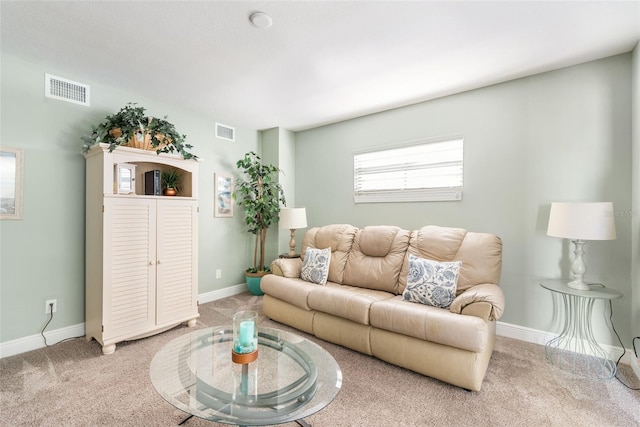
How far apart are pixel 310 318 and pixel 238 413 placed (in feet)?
5.09

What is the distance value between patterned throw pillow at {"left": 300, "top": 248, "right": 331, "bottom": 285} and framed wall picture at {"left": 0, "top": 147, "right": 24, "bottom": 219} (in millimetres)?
2559

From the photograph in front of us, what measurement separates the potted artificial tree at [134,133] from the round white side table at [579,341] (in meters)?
3.60

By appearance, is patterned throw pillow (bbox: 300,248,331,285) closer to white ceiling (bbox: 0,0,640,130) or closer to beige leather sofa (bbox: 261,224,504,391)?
beige leather sofa (bbox: 261,224,504,391)

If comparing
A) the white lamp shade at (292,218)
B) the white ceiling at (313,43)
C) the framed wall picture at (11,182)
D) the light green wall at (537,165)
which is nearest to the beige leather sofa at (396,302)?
the white lamp shade at (292,218)

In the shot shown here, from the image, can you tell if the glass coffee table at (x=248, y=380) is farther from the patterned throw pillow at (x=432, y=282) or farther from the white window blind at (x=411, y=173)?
the white window blind at (x=411, y=173)

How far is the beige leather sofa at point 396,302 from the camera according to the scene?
1.95 meters

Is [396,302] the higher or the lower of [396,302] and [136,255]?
the lower

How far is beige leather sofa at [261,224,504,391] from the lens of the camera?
6.40 ft

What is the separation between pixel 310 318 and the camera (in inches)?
109

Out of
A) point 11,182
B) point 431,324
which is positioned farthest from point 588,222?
point 11,182

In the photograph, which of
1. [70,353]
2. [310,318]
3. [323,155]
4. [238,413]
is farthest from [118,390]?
Result: [323,155]

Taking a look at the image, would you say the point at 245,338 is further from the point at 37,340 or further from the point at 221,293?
the point at 221,293

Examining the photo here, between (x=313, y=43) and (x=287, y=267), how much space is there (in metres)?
2.17

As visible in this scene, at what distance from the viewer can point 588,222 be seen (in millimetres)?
2131
